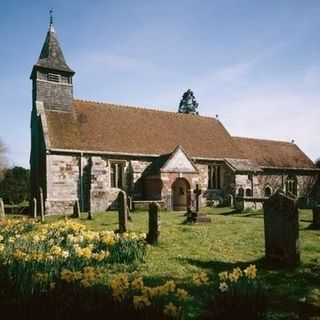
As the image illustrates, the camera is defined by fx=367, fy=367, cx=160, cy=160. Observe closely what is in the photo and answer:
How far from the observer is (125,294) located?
386 centimetres

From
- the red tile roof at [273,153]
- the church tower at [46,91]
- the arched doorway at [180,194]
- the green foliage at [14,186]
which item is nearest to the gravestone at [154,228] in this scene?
the arched doorway at [180,194]

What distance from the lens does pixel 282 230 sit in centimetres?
796

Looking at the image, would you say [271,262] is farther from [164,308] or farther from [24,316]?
[24,316]

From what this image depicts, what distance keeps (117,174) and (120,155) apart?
4.60 feet

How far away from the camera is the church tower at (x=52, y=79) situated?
2712 cm

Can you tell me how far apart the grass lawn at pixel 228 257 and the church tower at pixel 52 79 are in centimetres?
1684

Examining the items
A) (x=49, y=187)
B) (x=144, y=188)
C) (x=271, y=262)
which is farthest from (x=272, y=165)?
(x=271, y=262)

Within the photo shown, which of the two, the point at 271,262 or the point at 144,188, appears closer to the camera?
the point at 271,262

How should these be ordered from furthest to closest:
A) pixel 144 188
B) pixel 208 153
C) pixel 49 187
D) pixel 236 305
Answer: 1. pixel 208 153
2. pixel 144 188
3. pixel 49 187
4. pixel 236 305

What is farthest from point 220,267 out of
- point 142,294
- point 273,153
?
point 273,153

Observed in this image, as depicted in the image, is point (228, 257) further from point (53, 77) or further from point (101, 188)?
point (53, 77)

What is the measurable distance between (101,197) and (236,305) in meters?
22.0

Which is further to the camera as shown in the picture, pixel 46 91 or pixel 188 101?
pixel 188 101

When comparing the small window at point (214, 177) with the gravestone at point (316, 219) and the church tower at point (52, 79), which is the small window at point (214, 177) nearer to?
the church tower at point (52, 79)
